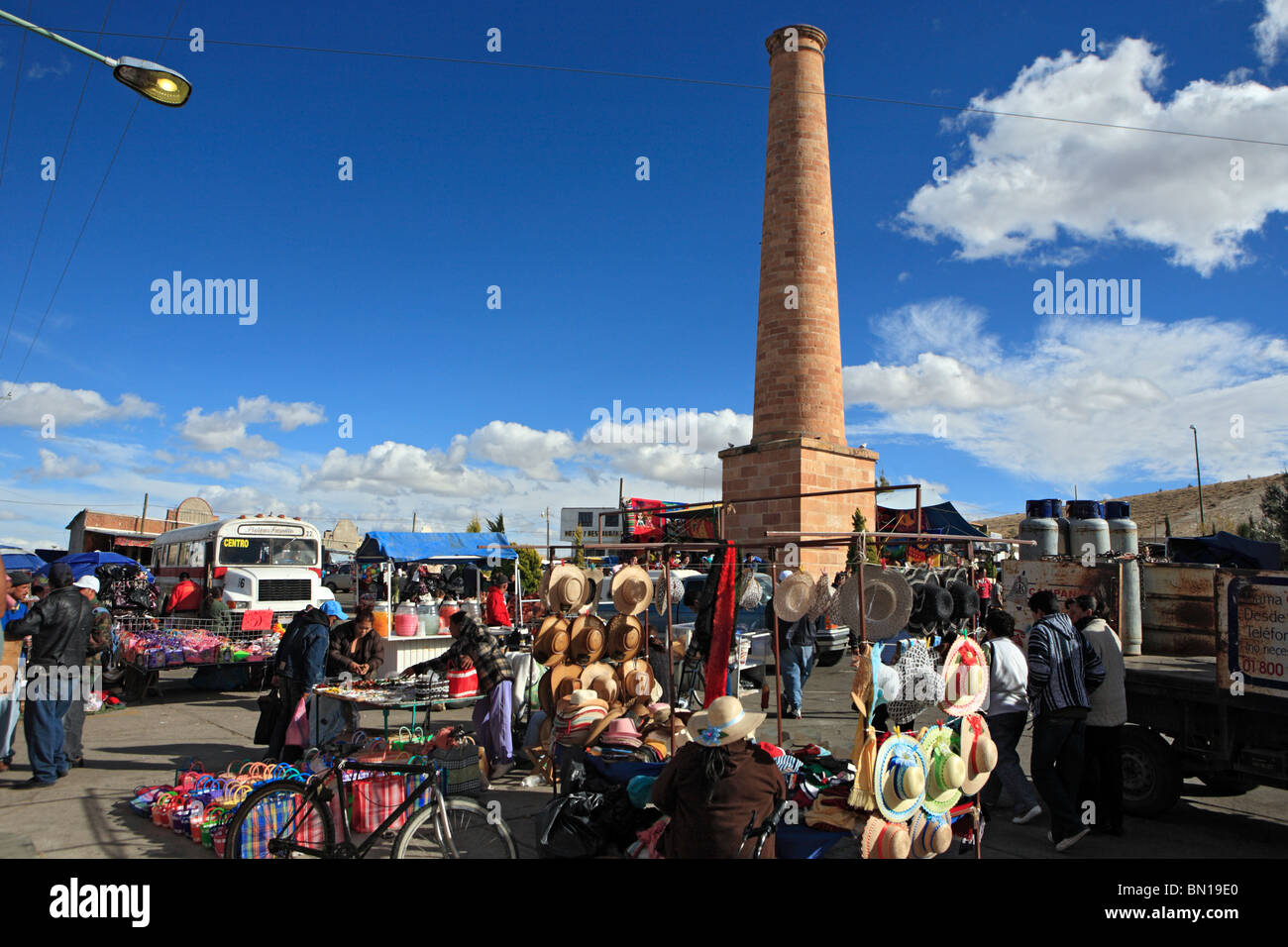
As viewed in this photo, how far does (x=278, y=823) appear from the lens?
16.4ft

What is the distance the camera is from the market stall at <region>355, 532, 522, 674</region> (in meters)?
12.4

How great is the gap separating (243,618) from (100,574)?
361 inches

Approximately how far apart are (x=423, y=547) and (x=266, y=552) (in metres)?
7.79

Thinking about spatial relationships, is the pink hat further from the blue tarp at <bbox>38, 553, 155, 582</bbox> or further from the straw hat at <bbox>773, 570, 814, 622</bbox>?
the blue tarp at <bbox>38, 553, 155, 582</bbox>

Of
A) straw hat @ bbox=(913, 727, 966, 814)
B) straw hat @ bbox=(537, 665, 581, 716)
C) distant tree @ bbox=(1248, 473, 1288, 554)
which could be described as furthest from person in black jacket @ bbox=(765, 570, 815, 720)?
distant tree @ bbox=(1248, 473, 1288, 554)

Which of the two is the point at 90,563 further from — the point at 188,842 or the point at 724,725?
the point at 724,725

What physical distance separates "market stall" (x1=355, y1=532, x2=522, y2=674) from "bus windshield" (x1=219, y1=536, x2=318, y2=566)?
1742 mm

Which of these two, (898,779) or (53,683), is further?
(53,683)

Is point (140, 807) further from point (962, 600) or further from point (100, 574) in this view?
point (100, 574)

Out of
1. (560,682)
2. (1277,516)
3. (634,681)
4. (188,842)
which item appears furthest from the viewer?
(1277,516)

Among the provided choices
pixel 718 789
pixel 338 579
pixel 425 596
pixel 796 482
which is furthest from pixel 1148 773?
pixel 338 579
